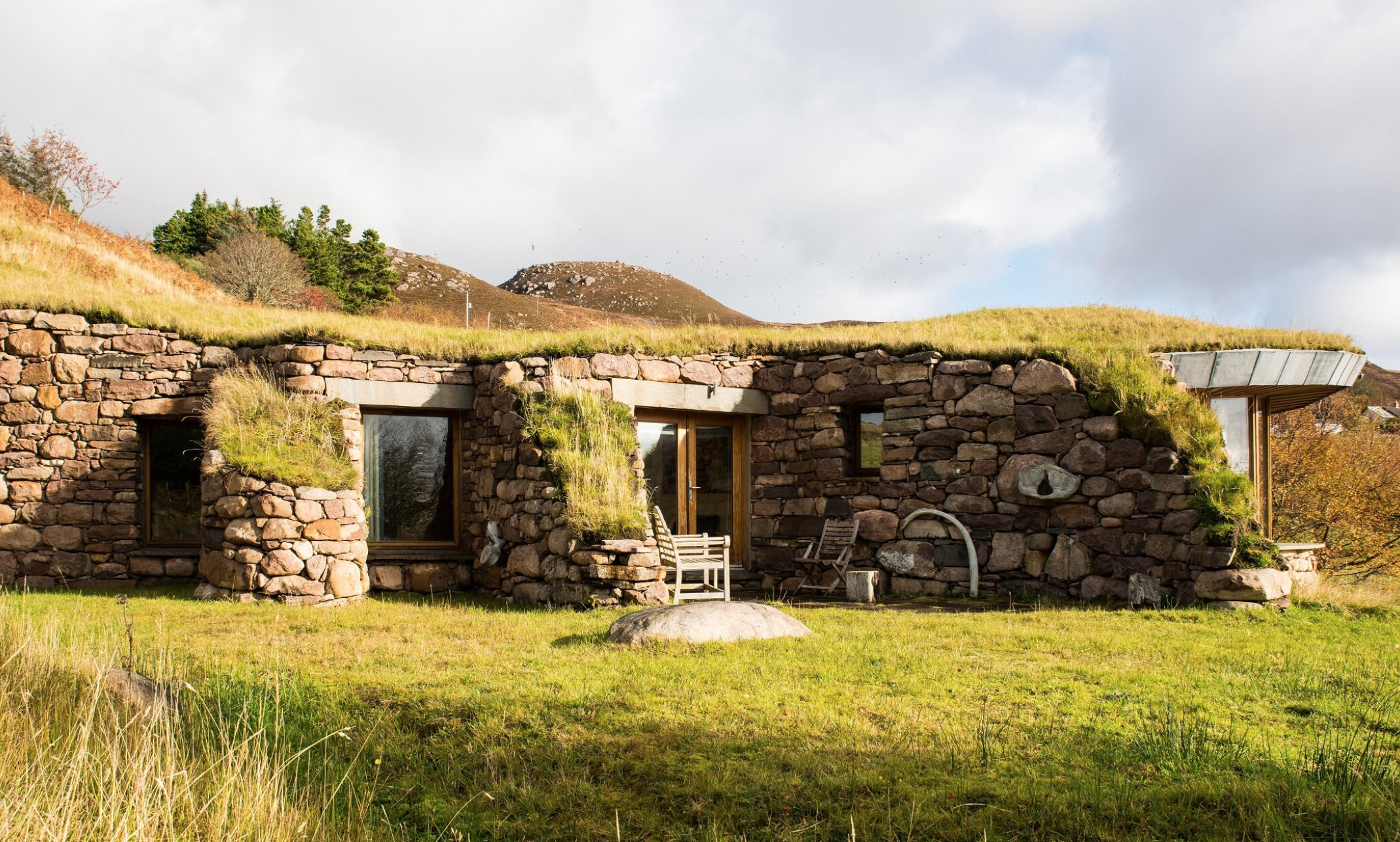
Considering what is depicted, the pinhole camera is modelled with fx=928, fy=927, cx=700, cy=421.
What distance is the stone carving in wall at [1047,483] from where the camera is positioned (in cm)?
997

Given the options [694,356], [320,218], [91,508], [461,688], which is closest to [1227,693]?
[461,688]

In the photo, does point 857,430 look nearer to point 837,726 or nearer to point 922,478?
point 922,478

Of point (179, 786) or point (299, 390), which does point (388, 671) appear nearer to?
point (179, 786)

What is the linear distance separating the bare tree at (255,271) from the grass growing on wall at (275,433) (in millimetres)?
15864

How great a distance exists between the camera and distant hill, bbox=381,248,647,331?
40.7 metres

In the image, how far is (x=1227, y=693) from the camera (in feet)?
18.0

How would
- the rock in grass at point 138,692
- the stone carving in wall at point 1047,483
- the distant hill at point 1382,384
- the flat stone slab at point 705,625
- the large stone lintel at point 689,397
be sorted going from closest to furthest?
1. the rock in grass at point 138,692
2. the flat stone slab at point 705,625
3. the stone carving in wall at point 1047,483
4. the large stone lintel at point 689,397
5. the distant hill at point 1382,384

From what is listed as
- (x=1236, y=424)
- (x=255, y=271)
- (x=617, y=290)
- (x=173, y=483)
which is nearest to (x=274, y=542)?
(x=173, y=483)

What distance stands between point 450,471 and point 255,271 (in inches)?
680

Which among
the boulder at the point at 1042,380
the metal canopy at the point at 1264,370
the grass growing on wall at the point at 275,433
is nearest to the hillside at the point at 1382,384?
the metal canopy at the point at 1264,370

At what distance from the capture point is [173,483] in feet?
37.1

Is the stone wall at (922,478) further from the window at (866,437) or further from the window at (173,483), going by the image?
the window at (173,483)

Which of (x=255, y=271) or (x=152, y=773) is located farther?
(x=255, y=271)

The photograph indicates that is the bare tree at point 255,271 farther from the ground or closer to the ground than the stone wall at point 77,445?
farther from the ground
